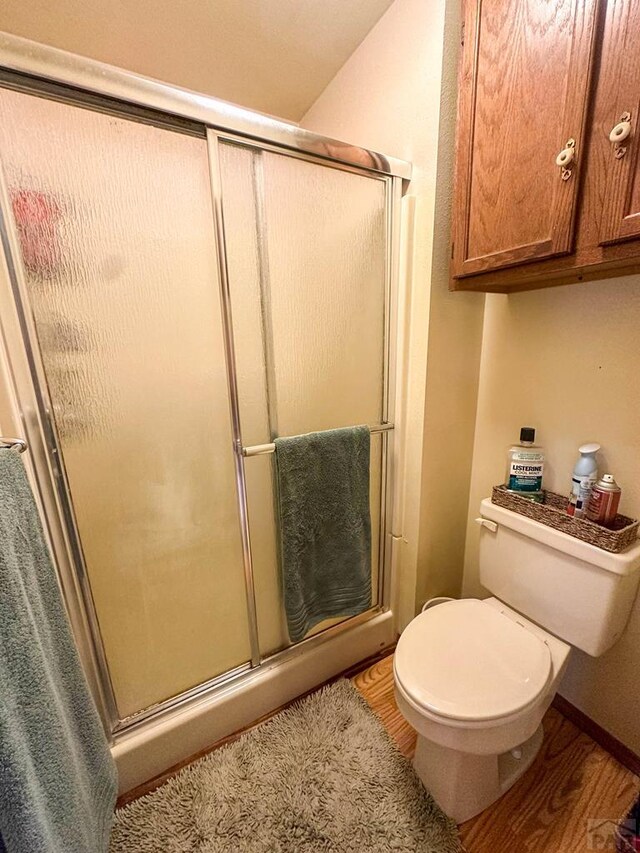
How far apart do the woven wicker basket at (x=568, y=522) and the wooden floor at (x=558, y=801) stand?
0.74 meters

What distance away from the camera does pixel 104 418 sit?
915 mm

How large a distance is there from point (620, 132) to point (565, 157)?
9 centimetres

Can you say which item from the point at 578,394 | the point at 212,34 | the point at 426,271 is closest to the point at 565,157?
the point at 426,271

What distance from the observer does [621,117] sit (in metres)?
0.68

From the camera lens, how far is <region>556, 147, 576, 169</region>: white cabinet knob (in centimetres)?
75

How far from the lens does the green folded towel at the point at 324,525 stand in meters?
1.13

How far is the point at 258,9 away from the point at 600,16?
0.97 m

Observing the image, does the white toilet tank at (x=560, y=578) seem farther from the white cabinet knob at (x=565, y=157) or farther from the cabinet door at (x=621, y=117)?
the white cabinet knob at (x=565, y=157)

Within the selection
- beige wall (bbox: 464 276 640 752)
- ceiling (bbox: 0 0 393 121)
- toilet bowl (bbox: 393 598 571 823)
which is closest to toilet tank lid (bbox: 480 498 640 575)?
beige wall (bbox: 464 276 640 752)

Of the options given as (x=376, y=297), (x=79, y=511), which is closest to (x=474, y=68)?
(x=376, y=297)

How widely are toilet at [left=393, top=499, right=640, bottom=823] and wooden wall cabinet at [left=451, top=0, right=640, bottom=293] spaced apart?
0.77 metres

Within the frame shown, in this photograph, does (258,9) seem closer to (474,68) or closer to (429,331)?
(474,68)

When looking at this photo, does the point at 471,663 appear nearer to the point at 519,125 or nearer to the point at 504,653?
the point at 504,653

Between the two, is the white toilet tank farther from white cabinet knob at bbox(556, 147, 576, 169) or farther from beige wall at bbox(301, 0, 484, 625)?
white cabinet knob at bbox(556, 147, 576, 169)
